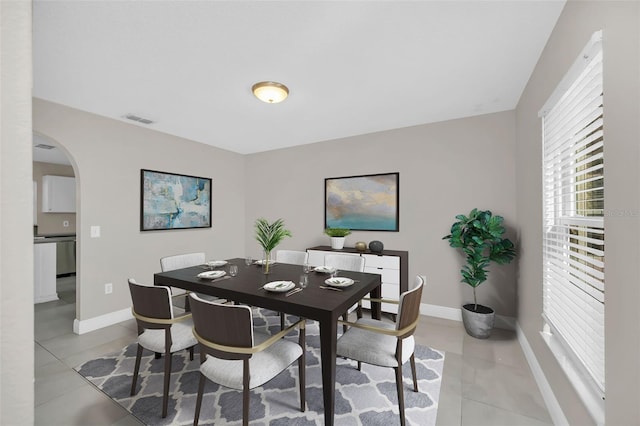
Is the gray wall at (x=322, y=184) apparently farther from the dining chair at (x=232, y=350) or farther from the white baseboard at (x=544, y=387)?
the dining chair at (x=232, y=350)

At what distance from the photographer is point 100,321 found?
3.21m

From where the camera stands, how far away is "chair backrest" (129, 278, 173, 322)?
5.75ft

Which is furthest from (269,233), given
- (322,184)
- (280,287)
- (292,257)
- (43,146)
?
(43,146)

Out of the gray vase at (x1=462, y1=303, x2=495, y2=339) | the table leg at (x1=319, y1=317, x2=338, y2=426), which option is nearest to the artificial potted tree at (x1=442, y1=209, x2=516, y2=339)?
the gray vase at (x1=462, y1=303, x2=495, y2=339)

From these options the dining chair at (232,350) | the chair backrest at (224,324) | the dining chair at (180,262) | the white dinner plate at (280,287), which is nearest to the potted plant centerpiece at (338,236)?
the dining chair at (180,262)

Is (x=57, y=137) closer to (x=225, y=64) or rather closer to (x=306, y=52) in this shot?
(x=225, y=64)

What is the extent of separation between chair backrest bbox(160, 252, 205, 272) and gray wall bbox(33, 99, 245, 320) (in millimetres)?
1014

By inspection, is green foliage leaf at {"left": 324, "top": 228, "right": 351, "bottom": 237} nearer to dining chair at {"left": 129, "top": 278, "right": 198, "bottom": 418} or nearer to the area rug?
the area rug

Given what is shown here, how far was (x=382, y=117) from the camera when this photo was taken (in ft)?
11.0

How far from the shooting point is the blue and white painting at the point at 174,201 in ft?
12.3

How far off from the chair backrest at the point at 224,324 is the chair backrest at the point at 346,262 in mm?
1563

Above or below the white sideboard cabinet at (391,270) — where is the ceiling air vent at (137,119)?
above
